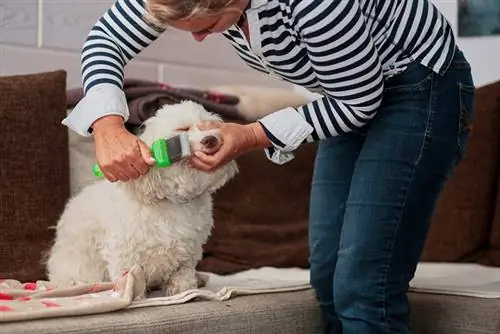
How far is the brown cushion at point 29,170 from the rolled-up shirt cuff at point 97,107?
606 mm

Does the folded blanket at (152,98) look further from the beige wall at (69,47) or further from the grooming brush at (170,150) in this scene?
the grooming brush at (170,150)

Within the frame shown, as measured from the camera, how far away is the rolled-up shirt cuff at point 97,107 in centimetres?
151

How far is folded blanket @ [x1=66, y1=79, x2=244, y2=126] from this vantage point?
2238 mm

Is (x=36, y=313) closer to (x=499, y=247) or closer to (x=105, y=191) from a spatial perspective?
(x=105, y=191)

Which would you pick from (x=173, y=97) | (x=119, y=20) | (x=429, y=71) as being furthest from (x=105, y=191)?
(x=429, y=71)

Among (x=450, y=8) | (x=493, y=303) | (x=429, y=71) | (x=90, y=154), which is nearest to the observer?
(x=429, y=71)

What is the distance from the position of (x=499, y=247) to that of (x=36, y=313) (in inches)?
59.2

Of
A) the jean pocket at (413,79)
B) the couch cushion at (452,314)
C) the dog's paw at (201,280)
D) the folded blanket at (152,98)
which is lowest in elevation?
the couch cushion at (452,314)

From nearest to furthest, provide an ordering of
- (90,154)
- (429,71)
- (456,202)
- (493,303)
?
(429,71) → (493,303) → (90,154) → (456,202)

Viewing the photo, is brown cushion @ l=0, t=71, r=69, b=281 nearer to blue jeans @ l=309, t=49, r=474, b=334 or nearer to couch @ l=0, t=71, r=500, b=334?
couch @ l=0, t=71, r=500, b=334

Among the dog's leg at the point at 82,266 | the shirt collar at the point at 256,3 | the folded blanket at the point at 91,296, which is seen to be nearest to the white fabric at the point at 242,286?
the folded blanket at the point at 91,296

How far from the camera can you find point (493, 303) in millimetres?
1737

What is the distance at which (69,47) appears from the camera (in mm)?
2541

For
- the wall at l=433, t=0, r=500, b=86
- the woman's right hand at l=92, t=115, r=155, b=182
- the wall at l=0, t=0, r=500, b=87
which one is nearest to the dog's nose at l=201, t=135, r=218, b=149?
the woman's right hand at l=92, t=115, r=155, b=182
